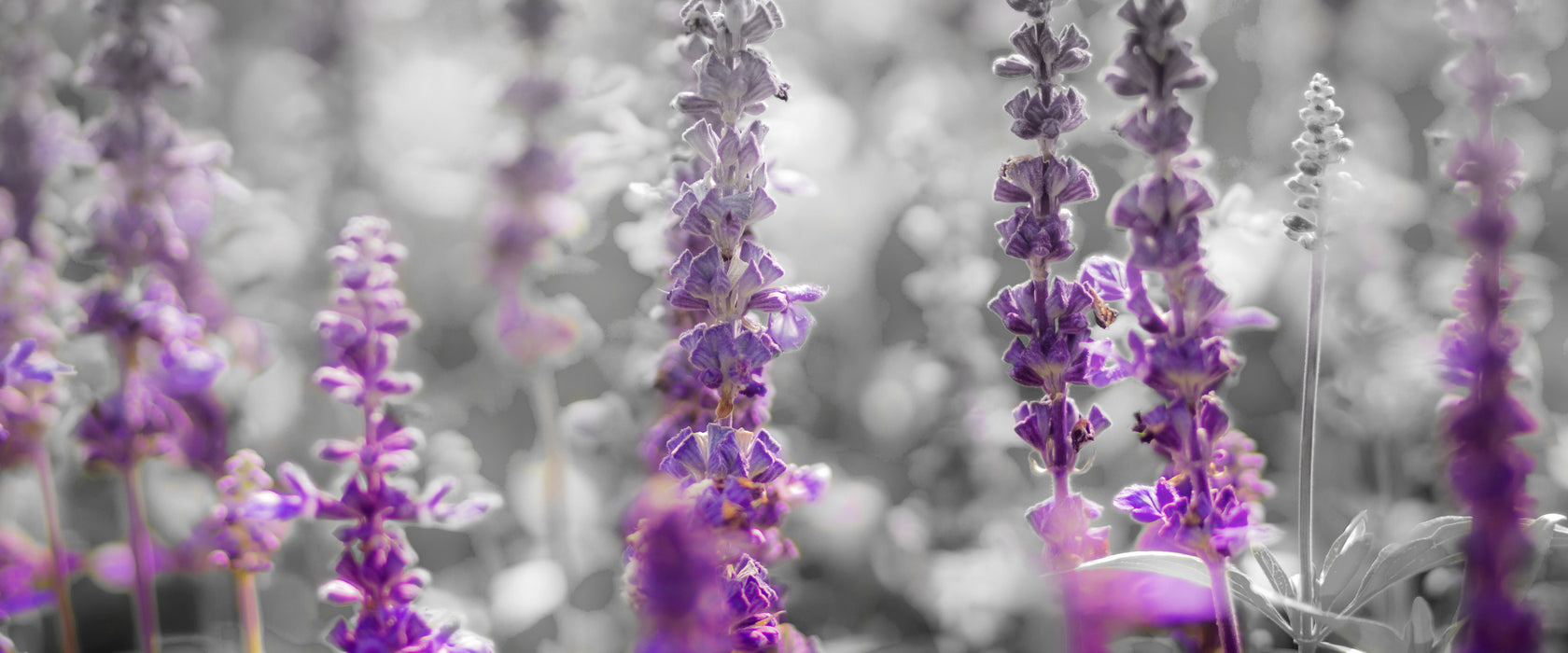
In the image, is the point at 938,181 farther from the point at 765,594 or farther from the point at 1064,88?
the point at 765,594

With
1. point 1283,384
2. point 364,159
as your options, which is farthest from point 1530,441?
point 364,159

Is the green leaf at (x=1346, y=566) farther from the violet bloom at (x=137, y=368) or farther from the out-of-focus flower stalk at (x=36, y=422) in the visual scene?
the out-of-focus flower stalk at (x=36, y=422)

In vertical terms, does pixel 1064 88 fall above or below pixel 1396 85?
below

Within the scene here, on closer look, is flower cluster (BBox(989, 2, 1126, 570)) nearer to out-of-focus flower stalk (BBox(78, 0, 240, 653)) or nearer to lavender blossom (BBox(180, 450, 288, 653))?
lavender blossom (BBox(180, 450, 288, 653))

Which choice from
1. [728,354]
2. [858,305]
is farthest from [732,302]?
[858,305]

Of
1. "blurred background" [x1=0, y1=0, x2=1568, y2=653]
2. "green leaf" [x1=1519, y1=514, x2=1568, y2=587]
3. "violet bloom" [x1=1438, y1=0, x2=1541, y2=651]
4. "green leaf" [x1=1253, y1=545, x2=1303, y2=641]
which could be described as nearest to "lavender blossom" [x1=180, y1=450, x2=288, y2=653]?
"blurred background" [x1=0, y1=0, x2=1568, y2=653]

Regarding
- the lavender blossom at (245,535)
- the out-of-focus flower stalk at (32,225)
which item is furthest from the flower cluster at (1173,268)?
the out-of-focus flower stalk at (32,225)

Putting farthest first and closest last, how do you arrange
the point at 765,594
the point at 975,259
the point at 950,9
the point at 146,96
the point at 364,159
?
the point at 950,9
the point at 364,159
the point at 975,259
the point at 146,96
the point at 765,594
